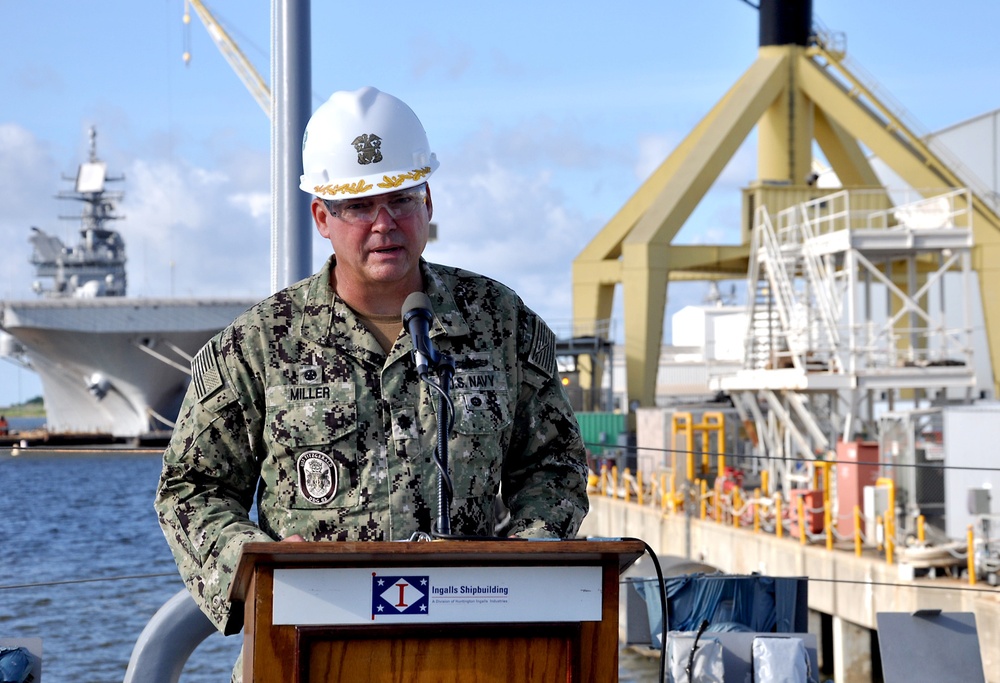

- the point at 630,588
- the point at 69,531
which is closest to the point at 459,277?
the point at 630,588

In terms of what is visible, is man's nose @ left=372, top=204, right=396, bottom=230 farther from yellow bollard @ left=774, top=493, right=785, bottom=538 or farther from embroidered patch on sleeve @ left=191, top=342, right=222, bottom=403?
yellow bollard @ left=774, top=493, right=785, bottom=538

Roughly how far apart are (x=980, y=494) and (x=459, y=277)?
1386cm

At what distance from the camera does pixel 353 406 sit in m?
2.69

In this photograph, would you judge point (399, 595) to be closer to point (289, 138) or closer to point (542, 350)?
point (542, 350)

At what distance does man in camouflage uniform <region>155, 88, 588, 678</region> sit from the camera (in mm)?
2656

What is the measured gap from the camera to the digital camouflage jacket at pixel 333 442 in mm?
2645

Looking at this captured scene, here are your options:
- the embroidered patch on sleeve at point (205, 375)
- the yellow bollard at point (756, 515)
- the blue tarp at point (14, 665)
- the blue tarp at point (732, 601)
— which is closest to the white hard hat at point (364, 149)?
the embroidered patch on sleeve at point (205, 375)

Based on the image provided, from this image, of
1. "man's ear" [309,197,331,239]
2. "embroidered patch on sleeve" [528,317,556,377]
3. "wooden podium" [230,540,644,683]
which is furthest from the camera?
"embroidered patch on sleeve" [528,317,556,377]

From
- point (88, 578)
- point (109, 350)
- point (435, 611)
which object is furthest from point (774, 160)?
point (109, 350)

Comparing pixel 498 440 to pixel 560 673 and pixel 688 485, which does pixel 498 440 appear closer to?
pixel 560 673

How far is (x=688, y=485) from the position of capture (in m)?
25.3

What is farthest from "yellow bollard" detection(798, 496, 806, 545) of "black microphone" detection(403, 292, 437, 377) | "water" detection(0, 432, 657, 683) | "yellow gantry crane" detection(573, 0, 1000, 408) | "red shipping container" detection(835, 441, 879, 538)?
"black microphone" detection(403, 292, 437, 377)

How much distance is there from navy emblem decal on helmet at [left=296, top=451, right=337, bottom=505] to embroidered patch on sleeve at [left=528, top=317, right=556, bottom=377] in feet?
1.61

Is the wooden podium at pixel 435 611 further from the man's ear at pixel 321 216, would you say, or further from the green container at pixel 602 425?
the green container at pixel 602 425
